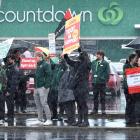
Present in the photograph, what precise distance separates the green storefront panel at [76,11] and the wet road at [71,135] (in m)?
28.6

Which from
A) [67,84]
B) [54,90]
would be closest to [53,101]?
[54,90]

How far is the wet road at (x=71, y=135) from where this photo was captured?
13609 mm

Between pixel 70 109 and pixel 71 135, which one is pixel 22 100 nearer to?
pixel 70 109

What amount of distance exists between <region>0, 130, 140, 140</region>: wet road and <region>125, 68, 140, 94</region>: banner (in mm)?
1265

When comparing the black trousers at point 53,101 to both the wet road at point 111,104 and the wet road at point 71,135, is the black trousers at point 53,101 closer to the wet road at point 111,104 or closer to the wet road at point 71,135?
the wet road at point 71,135

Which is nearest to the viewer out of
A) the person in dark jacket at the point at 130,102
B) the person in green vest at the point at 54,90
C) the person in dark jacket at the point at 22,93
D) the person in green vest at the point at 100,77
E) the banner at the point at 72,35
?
the banner at the point at 72,35

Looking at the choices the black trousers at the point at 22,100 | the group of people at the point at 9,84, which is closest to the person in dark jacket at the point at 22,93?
the black trousers at the point at 22,100

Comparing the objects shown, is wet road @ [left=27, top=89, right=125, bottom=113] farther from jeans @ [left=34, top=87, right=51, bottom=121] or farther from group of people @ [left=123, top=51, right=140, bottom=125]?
jeans @ [left=34, top=87, right=51, bottom=121]

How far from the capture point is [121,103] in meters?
22.6

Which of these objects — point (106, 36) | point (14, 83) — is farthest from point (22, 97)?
point (106, 36)

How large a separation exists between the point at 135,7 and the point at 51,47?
1072 inches

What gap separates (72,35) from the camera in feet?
48.8

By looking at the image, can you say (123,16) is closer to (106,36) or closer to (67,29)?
(106,36)

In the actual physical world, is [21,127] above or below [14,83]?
below
